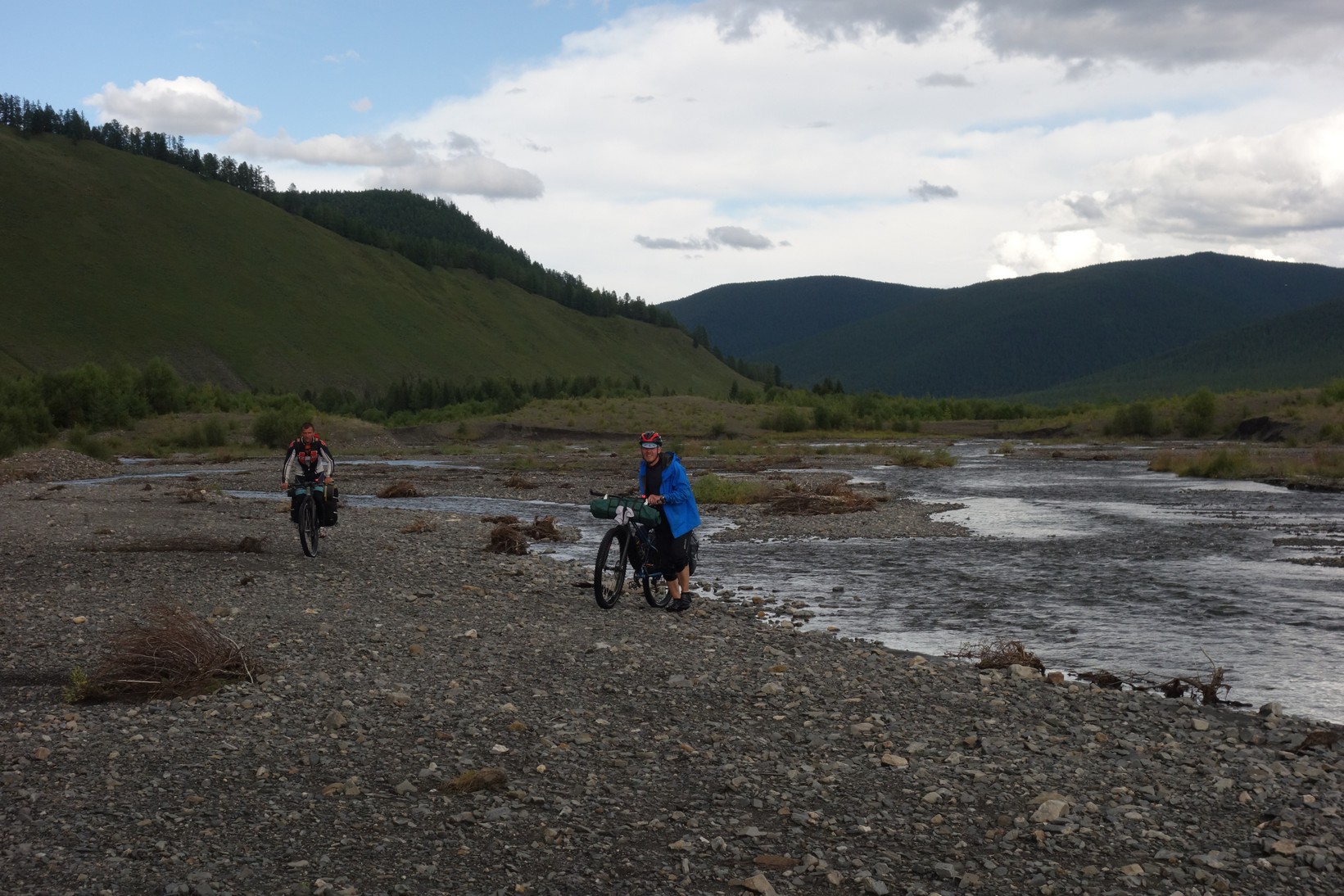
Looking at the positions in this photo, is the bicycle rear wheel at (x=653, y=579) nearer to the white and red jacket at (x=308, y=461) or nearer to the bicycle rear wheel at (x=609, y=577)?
the bicycle rear wheel at (x=609, y=577)

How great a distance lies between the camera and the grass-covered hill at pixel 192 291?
144625 millimetres

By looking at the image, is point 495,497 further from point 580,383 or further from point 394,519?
point 580,383

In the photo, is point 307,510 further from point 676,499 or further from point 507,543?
point 676,499

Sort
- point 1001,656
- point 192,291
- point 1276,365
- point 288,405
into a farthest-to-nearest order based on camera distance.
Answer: point 1276,365 < point 192,291 < point 288,405 < point 1001,656

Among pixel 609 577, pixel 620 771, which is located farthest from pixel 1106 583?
pixel 620 771

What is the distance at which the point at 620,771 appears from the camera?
27.8 ft

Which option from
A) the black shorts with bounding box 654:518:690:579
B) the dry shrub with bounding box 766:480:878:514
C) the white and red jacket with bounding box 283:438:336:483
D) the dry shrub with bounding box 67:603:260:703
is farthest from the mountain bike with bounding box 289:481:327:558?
the dry shrub with bounding box 766:480:878:514

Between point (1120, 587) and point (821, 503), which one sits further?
point (821, 503)

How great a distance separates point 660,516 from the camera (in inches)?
581

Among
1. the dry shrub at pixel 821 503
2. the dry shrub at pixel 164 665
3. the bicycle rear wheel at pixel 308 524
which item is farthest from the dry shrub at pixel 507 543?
the dry shrub at pixel 164 665

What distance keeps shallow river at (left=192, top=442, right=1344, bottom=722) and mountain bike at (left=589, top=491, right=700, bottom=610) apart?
7.27 feet

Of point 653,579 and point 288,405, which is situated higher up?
point 288,405

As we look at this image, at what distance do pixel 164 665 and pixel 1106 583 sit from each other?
1451cm

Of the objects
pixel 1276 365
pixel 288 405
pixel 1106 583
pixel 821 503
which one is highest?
pixel 1276 365
